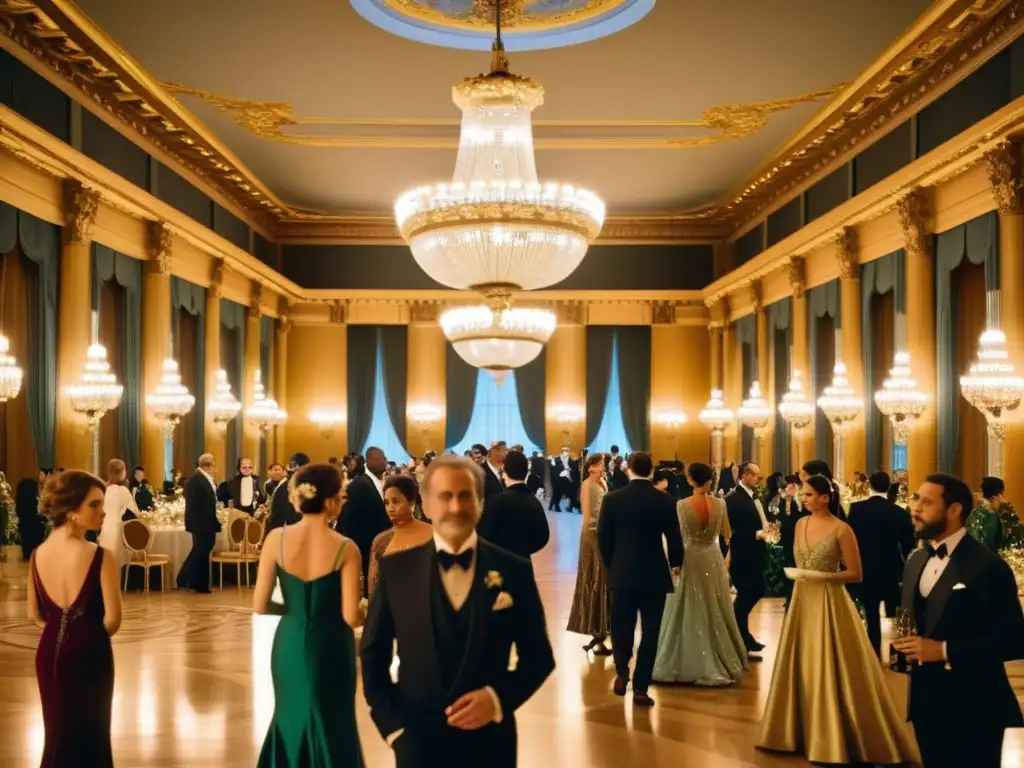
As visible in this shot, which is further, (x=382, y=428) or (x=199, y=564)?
(x=382, y=428)

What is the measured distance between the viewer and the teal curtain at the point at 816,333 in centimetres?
1661

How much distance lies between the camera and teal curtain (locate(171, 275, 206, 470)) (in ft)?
55.6

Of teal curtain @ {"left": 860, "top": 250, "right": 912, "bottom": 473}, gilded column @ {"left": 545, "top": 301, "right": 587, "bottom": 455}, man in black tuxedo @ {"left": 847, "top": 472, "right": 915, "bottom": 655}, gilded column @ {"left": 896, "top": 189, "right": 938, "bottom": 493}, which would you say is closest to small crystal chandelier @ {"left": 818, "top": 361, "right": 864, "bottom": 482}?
teal curtain @ {"left": 860, "top": 250, "right": 912, "bottom": 473}

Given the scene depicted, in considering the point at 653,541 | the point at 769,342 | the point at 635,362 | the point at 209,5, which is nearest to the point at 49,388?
the point at 209,5

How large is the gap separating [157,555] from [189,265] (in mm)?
7166

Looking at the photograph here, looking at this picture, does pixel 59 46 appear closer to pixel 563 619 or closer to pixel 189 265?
pixel 189 265

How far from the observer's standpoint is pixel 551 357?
24.2 m

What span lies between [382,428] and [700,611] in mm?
17208

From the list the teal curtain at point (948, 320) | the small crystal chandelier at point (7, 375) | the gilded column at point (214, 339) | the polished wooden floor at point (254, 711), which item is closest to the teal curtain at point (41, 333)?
the small crystal chandelier at point (7, 375)

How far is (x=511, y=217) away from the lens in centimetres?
1054

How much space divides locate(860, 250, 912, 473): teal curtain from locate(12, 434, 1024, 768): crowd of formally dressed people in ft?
22.4

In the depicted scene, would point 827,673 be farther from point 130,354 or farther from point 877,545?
point 130,354

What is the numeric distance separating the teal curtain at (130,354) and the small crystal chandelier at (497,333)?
13.6 feet

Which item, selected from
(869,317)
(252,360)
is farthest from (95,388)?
(869,317)
